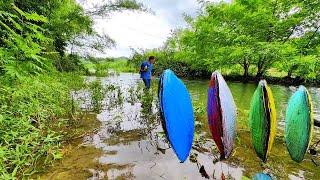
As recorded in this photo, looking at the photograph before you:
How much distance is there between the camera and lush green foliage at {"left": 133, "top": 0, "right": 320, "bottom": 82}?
18.8ft

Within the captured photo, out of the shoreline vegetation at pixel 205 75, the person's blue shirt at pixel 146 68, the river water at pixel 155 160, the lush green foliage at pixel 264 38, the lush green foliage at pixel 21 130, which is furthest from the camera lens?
the shoreline vegetation at pixel 205 75

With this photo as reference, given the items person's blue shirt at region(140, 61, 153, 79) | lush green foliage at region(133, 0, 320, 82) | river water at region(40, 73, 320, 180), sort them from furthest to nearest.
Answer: person's blue shirt at region(140, 61, 153, 79) → lush green foliage at region(133, 0, 320, 82) → river water at region(40, 73, 320, 180)

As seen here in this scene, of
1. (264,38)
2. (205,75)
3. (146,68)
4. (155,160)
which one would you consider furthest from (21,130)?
(205,75)

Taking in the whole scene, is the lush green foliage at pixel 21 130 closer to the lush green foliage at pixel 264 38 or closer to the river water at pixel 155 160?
the river water at pixel 155 160

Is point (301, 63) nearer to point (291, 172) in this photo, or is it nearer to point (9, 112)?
point (291, 172)

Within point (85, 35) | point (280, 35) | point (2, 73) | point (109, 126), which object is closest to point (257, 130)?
point (2, 73)

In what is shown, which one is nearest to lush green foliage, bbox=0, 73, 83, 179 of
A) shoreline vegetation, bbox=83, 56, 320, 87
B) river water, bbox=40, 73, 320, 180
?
river water, bbox=40, 73, 320, 180

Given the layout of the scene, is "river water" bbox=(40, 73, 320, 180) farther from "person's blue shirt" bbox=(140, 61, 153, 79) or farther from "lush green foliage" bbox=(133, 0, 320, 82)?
"person's blue shirt" bbox=(140, 61, 153, 79)

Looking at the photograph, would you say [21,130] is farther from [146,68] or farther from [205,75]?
[205,75]

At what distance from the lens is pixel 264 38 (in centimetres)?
765

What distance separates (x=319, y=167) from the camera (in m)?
3.61

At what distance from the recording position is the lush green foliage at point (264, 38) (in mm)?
5734

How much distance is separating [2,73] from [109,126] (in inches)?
93.1

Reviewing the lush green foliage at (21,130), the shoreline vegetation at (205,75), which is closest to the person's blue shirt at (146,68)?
the lush green foliage at (21,130)
